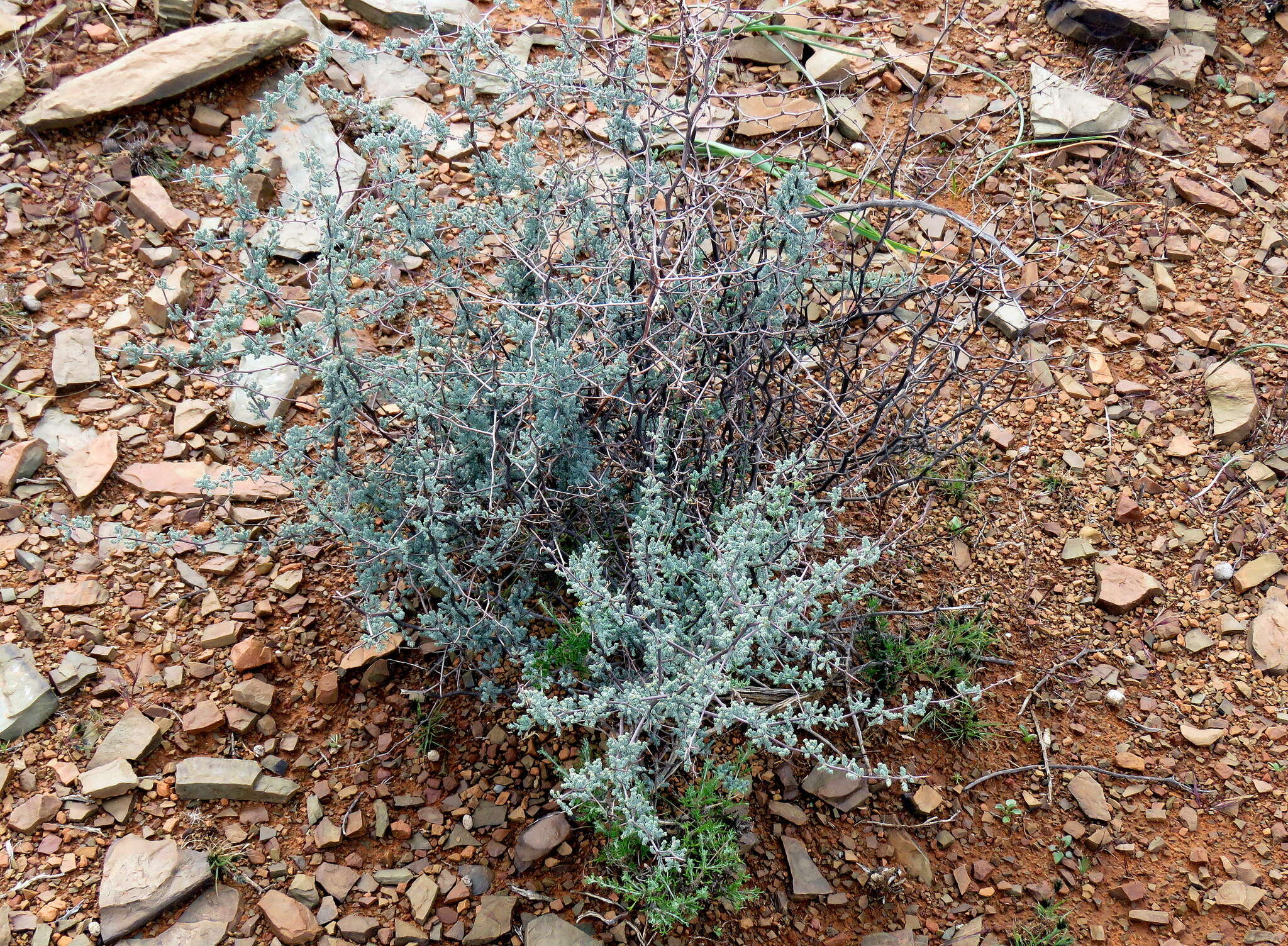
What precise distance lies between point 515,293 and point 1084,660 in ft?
6.51

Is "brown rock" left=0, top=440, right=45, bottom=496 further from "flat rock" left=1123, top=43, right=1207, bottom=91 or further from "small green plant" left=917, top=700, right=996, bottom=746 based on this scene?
"flat rock" left=1123, top=43, right=1207, bottom=91

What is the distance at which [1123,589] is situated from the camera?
10.2ft

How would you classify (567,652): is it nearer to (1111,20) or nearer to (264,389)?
(264,389)

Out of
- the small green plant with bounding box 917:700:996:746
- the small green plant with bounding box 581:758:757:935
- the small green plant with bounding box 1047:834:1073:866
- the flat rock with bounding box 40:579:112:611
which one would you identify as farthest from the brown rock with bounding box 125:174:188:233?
the small green plant with bounding box 1047:834:1073:866

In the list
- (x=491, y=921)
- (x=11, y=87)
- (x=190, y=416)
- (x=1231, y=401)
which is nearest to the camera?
(x=491, y=921)

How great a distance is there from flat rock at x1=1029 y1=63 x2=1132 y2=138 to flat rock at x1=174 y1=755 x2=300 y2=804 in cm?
369

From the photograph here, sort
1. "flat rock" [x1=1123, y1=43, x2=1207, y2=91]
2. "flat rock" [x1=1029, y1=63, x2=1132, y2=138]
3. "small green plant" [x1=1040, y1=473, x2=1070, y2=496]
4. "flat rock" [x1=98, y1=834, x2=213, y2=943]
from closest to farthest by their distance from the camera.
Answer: "flat rock" [x1=98, y1=834, x2=213, y2=943], "small green plant" [x1=1040, y1=473, x2=1070, y2=496], "flat rock" [x1=1029, y1=63, x2=1132, y2=138], "flat rock" [x1=1123, y1=43, x2=1207, y2=91]

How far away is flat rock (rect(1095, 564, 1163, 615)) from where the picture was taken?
3.10 meters

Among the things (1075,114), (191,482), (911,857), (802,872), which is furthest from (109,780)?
(1075,114)

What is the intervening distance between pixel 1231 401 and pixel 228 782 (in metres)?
3.35

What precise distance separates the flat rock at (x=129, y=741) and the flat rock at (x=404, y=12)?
3.00m

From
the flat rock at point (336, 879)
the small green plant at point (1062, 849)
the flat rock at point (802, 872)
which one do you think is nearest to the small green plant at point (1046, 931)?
the small green plant at point (1062, 849)

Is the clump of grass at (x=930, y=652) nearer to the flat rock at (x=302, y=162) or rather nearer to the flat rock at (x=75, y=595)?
the flat rock at (x=75, y=595)

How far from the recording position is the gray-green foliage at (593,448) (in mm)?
2217
